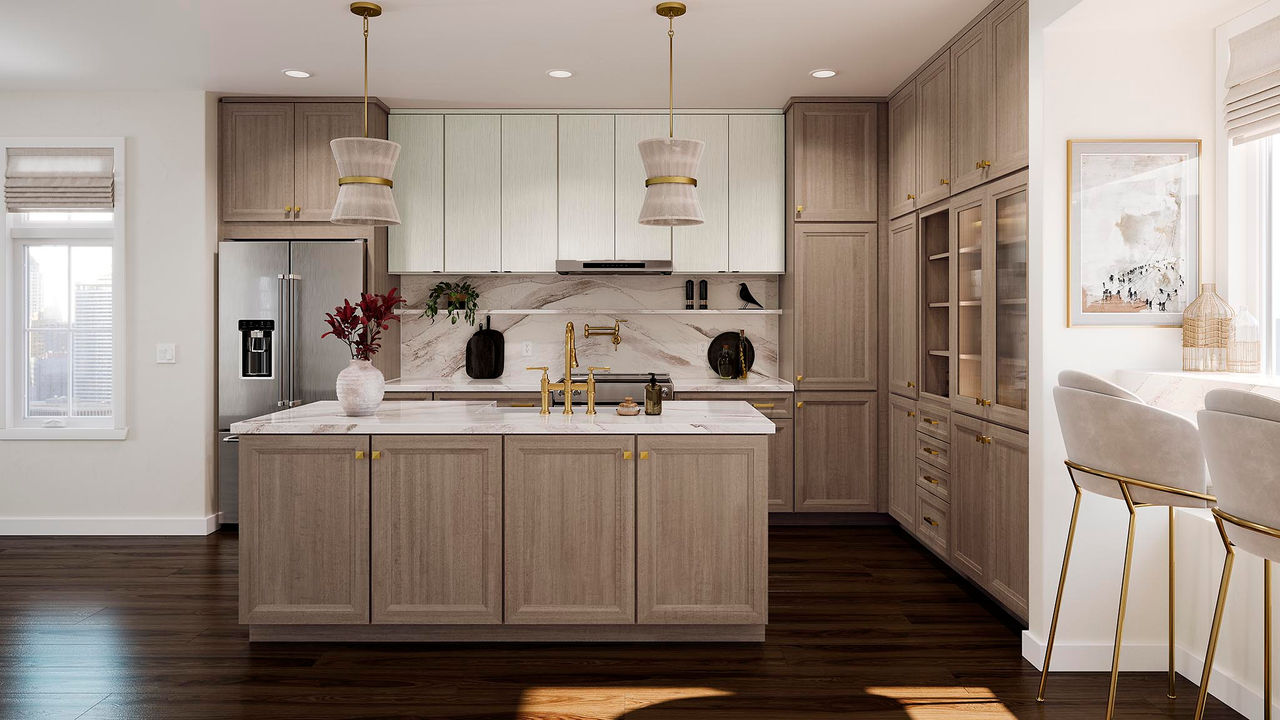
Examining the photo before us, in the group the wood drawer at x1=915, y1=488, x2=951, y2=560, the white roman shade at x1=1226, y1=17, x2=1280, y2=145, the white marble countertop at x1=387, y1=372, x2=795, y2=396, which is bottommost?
the wood drawer at x1=915, y1=488, x2=951, y2=560

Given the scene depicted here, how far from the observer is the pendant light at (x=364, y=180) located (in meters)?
2.99

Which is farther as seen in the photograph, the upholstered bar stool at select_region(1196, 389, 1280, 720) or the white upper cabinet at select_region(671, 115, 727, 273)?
the white upper cabinet at select_region(671, 115, 727, 273)

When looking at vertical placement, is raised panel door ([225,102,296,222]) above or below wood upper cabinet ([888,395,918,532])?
above

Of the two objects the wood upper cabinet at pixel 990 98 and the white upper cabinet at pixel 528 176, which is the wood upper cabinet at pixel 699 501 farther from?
the white upper cabinet at pixel 528 176

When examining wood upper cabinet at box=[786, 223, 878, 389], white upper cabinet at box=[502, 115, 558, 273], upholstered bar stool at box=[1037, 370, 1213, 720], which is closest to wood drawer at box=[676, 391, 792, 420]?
wood upper cabinet at box=[786, 223, 878, 389]

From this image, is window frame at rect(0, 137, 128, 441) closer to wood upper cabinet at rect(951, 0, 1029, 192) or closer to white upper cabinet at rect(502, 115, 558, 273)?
white upper cabinet at rect(502, 115, 558, 273)

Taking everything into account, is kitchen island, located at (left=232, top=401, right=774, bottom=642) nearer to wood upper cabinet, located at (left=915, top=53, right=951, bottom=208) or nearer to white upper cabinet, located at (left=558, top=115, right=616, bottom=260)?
wood upper cabinet, located at (left=915, top=53, right=951, bottom=208)

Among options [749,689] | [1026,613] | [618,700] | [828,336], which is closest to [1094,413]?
[1026,613]

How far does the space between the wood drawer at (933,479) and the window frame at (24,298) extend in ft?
15.0

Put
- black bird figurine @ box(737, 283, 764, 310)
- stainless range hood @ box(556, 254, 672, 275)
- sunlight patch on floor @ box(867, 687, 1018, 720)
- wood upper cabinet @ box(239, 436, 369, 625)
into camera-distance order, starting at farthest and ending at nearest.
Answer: black bird figurine @ box(737, 283, 764, 310)
stainless range hood @ box(556, 254, 672, 275)
wood upper cabinet @ box(239, 436, 369, 625)
sunlight patch on floor @ box(867, 687, 1018, 720)

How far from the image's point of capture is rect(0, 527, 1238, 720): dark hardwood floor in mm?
2594

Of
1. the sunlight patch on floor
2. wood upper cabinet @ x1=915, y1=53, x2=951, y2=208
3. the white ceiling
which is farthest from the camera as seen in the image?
wood upper cabinet @ x1=915, y1=53, x2=951, y2=208

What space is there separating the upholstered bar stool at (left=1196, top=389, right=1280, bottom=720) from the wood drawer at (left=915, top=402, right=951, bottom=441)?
2.10 m

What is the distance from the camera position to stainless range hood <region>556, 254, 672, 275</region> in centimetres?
514
